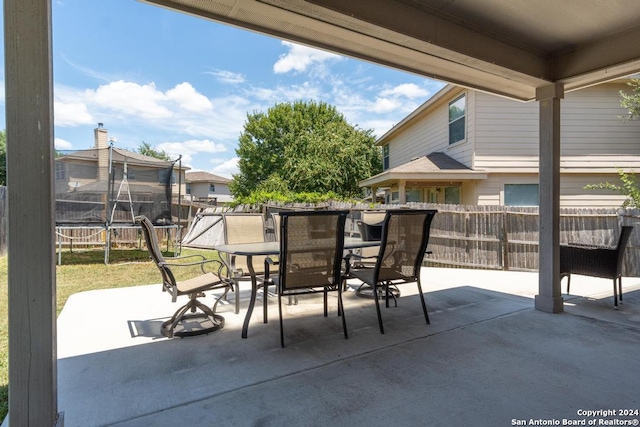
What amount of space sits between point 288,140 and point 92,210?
17.2m

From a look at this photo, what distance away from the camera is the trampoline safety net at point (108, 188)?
27.2 feet

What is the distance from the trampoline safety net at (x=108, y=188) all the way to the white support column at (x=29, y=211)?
7432 mm

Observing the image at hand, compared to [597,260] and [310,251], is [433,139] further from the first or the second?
[310,251]

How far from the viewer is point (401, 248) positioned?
3625 mm

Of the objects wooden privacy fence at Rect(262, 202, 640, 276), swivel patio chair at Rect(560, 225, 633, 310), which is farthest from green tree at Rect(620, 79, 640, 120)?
swivel patio chair at Rect(560, 225, 633, 310)

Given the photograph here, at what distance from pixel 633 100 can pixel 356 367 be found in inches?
407

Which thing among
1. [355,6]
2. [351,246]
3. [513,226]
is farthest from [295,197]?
[355,6]

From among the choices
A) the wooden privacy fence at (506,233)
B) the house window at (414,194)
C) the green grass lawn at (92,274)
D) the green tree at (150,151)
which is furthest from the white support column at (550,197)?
the green tree at (150,151)

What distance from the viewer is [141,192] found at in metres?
9.38

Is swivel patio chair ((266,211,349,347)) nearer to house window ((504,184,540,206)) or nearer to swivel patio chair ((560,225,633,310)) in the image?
swivel patio chair ((560,225,633,310))

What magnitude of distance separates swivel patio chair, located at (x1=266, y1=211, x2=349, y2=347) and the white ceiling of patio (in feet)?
5.21

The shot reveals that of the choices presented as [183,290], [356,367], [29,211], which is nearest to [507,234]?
[356,367]

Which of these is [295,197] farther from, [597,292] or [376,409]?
[376,409]

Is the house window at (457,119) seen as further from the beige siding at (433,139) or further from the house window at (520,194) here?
the house window at (520,194)
